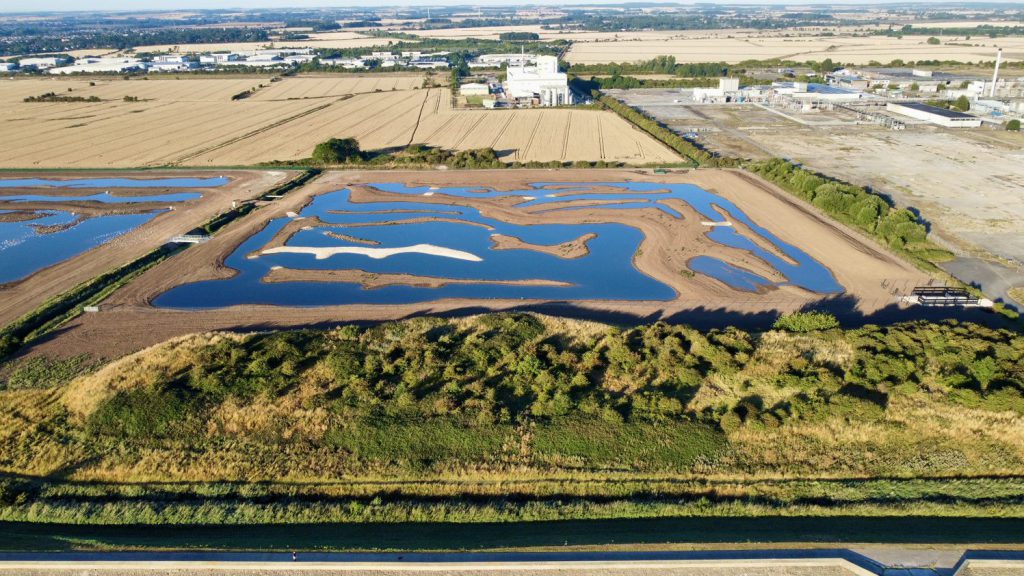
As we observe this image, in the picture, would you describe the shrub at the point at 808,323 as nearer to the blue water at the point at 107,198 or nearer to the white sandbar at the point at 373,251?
the white sandbar at the point at 373,251

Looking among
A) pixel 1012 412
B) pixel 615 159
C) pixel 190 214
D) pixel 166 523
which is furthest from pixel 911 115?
pixel 166 523

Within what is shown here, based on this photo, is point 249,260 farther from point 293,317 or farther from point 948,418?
point 948,418

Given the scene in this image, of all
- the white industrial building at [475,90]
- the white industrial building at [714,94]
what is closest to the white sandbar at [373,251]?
the white industrial building at [475,90]

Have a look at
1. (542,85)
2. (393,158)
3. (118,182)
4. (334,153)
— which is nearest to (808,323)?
(393,158)

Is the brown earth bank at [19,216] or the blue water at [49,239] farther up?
the brown earth bank at [19,216]

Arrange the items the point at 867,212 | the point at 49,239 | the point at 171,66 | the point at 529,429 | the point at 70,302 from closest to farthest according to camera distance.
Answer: the point at 529,429
the point at 70,302
the point at 867,212
the point at 49,239
the point at 171,66

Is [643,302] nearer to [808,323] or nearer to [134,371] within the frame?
[808,323]
